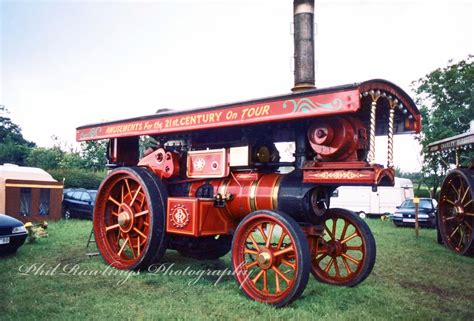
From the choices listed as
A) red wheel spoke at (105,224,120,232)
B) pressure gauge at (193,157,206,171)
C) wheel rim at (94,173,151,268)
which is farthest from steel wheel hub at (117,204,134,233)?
pressure gauge at (193,157,206,171)

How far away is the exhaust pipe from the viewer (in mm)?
6046

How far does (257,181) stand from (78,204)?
1148cm

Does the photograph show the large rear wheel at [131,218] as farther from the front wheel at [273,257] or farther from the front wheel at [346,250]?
the front wheel at [346,250]

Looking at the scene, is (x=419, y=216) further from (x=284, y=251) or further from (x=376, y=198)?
(x=284, y=251)

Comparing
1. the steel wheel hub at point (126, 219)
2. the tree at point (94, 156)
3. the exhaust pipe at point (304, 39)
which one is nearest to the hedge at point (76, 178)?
the tree at point (94, 156)

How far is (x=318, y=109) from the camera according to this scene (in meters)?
4.38

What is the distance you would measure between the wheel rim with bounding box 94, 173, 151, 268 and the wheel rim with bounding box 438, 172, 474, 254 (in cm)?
672

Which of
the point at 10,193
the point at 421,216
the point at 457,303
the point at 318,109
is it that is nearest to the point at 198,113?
the point at 318,109

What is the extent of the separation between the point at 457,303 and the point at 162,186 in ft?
13.6

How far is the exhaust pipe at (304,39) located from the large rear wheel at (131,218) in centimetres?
264

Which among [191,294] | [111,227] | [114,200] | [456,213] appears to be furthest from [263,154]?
[456,213]

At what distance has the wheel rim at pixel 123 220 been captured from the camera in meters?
6.18

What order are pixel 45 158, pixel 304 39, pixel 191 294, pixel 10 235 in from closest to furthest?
1. pixel 191 294
2. pixel 304 39
3. pixel 10 235
4. pixel 45 158

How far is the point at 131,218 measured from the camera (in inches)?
244
